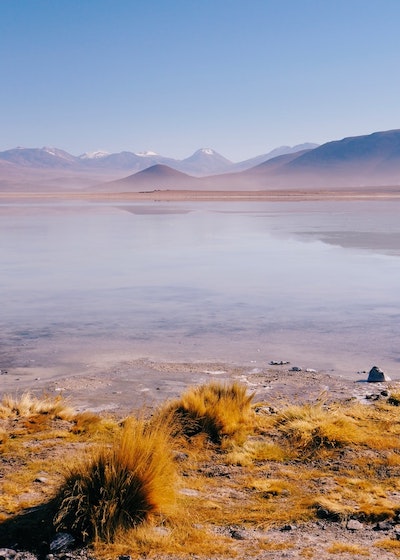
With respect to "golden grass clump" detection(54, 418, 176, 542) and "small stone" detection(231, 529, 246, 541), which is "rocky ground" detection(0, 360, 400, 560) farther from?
"golden grass clump" detection(54, 418, 176, 542)

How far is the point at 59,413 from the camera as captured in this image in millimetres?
7016

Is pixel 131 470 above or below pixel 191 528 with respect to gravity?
above

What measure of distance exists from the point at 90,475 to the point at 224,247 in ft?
59.9

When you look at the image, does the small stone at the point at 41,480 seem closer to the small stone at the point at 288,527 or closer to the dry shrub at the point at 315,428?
the small stone at the point at 288,527

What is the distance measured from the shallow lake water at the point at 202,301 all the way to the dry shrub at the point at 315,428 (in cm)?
230

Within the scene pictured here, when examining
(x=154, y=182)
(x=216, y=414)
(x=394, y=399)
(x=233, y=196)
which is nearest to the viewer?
(x=216, y=414)

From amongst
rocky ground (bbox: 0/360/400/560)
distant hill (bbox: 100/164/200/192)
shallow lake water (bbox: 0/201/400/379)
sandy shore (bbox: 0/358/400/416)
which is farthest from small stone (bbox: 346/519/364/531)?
distant hill (bbox: 100/164/200/192)

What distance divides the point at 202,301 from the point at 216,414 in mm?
6767

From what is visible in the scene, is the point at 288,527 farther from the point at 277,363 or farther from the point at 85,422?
the point at 277,363

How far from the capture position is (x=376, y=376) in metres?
8.57

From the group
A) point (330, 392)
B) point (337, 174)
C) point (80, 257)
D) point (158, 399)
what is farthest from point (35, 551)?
point (337, 174)

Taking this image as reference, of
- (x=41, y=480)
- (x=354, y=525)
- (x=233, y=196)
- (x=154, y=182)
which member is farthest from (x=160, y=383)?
(x=154, y=182)

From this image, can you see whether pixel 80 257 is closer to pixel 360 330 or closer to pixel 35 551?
pixel 360 330

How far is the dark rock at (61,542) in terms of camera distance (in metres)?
4.21
